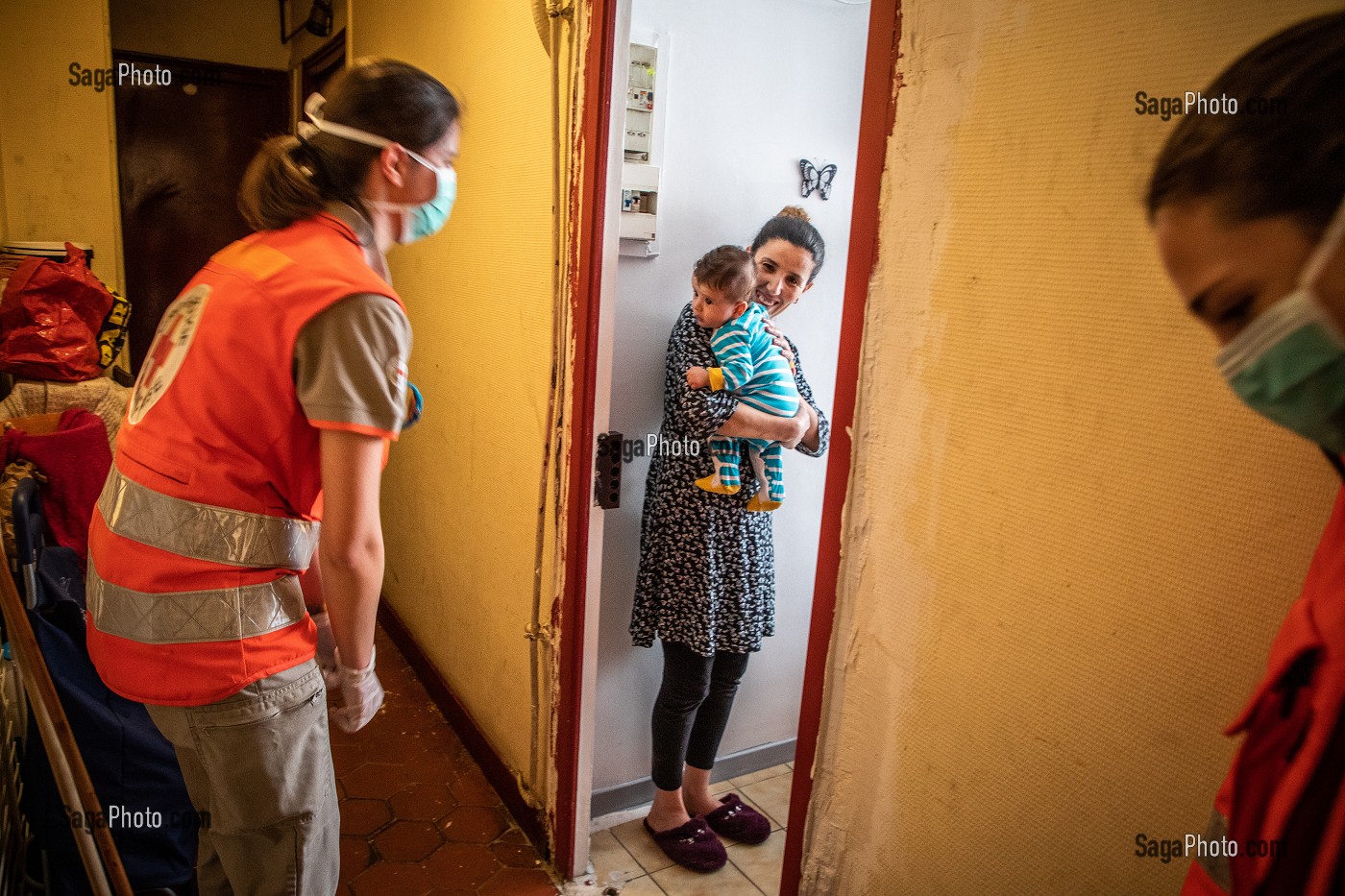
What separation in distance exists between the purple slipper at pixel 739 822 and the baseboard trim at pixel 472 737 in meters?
0.48

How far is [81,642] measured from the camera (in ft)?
5.34

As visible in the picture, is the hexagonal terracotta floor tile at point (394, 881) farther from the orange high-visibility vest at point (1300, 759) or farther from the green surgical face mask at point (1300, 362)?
the green surgical face mask at point (1300, 362)

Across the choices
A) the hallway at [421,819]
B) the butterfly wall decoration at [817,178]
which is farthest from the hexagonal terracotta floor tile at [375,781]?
the butterfly wall decoration at [817,178]

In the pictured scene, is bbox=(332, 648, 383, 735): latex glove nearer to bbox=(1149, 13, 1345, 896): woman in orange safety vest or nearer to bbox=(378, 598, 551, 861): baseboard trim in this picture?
bbox=(378, 598, 551, 861): baseboard trim

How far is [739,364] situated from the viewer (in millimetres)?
1924

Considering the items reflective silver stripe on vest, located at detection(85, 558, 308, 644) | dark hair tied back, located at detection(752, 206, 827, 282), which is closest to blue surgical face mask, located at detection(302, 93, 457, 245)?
reflective silver stripe on vest, located at detection(85, 558, 308, 644)

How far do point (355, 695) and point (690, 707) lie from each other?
0.99 m

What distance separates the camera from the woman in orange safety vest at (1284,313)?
1.72ft

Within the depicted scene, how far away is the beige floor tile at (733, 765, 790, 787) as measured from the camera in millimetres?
2535

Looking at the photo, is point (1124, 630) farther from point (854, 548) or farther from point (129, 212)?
point (129, 212)

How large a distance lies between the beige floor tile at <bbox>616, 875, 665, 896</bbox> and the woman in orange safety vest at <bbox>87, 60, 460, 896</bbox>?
932 millimetres

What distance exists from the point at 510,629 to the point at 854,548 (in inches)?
50.9

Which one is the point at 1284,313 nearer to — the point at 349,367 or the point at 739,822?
the point at 349,367

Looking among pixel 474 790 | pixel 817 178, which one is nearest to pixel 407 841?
pixel 474 790
